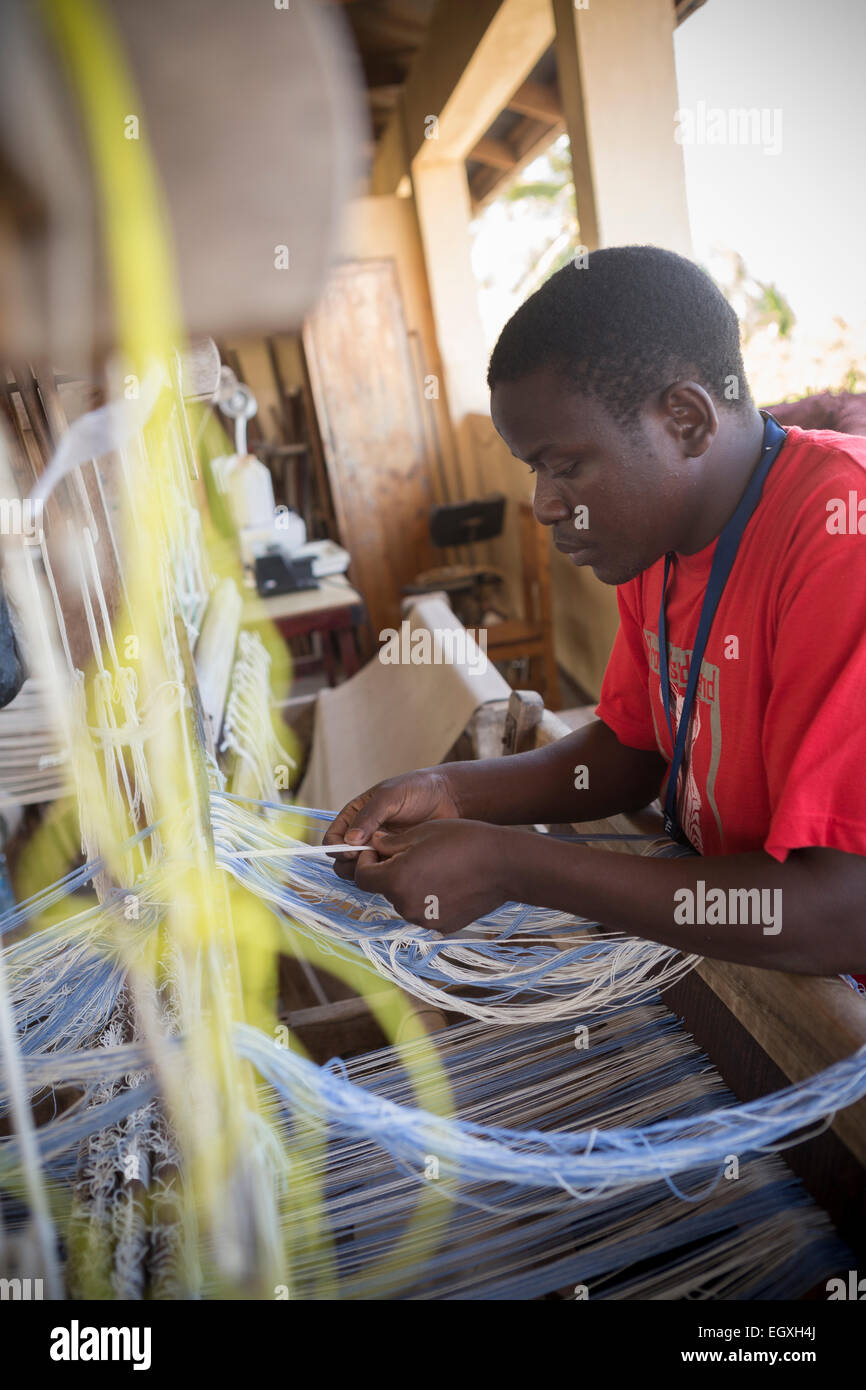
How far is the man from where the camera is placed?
82 centimetres

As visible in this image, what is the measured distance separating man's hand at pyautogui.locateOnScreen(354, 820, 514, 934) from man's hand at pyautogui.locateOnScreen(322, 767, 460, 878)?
18 cm

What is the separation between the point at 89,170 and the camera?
193 mm

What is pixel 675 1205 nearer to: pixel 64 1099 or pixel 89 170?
pixel 64 1099

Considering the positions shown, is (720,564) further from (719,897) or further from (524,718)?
(524,718)

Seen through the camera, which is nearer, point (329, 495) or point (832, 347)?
point (832, 347)

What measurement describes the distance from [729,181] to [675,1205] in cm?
426

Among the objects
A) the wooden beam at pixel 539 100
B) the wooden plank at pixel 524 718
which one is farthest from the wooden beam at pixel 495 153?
the wooden plank at pixel 524 718

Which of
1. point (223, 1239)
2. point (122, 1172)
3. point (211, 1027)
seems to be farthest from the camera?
point (122, 1172)

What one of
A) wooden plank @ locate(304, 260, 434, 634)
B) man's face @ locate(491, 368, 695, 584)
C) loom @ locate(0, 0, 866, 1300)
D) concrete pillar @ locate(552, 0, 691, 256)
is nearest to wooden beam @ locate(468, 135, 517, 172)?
wooden plank @ locate(304, 260, 434, 634)

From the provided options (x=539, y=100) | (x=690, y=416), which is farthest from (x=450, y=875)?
(x=539, y=100)

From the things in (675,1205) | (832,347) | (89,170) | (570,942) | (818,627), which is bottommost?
(675,1205)

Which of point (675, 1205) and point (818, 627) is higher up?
point (818, 627)

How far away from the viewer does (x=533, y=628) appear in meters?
4.22
